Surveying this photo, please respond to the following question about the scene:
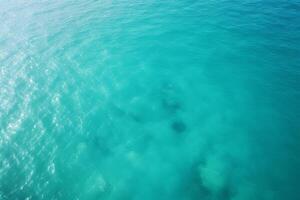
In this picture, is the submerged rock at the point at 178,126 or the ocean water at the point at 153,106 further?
the submerged rock at the point at 178,126

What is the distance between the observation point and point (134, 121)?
75.0 feet

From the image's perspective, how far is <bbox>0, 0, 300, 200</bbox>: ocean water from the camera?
59.7 feet

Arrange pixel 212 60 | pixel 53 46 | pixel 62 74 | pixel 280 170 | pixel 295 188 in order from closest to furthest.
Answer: pixel 295 188, pixel 280 170, pixel 62 74, pixel 212 60, pixel 53 46

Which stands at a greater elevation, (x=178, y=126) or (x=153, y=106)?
(x=153, y=106)

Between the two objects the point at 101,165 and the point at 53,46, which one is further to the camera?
the point at 53,46

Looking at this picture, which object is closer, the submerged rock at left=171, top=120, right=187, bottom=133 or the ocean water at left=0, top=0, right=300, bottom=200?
the ocean water at left=0, top=0, right=300, bottom=200

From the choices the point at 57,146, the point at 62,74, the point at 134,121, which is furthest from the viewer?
the point at 62,74


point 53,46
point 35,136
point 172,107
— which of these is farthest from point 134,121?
point 53,46

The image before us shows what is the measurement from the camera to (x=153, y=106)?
2430cm

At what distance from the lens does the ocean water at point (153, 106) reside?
18.2 meters

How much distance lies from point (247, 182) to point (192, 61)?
17166 millimetres

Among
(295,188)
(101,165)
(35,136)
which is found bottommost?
(295,188)

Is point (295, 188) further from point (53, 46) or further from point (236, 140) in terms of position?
point (53, 46)

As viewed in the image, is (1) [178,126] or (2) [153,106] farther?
(2) [153,106]
